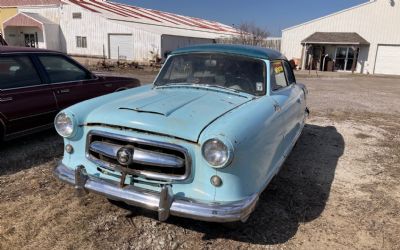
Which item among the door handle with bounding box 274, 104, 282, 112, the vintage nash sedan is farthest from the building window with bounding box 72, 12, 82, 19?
the door handle with bounding box 274, 104, 282, 112

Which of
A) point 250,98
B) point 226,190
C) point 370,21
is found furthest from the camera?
point 370,21

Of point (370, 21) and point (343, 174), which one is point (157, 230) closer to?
point (343, 174)

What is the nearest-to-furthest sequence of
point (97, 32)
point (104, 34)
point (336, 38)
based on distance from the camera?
point (336, 38) → point (104, 34) → point (97, 32)

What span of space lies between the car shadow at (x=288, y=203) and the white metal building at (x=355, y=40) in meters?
23.8

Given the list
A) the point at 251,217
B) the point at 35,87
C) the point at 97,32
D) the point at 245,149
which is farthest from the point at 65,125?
the point at 97,32

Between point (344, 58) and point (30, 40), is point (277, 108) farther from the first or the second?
point (30, 40)

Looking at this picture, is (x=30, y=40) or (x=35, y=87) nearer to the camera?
(x=35, y=87)

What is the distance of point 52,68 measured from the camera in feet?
19.5

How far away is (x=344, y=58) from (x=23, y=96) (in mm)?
27257

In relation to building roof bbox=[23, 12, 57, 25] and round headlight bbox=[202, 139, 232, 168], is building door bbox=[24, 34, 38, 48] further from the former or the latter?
round headlight bbox=[202, 139, 232, 168]

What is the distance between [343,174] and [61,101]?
4539mm

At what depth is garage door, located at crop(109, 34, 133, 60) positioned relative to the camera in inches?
1137

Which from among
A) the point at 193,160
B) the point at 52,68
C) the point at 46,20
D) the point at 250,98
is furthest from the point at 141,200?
the point at 46,20

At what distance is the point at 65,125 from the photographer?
3.53 m
